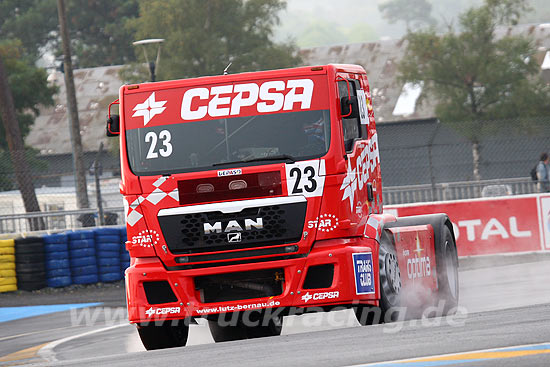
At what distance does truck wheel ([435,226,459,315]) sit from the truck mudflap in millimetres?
2164

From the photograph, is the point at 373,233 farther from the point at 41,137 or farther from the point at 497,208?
the point at 41,137

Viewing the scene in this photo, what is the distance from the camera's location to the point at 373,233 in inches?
387

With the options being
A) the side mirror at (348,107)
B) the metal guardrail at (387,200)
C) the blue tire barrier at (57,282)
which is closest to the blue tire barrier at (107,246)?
the blue tire barrier at (57,282)

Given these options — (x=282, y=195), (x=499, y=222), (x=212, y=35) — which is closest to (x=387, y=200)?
(x=499, y=222)

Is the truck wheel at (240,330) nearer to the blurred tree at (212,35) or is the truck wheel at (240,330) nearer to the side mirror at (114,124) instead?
the side mirror at (114,124)

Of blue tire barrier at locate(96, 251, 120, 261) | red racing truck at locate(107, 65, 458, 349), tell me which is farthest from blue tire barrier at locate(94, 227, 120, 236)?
red racing truck at locate(107, 65, 458, 349)

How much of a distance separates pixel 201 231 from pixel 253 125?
1101mm

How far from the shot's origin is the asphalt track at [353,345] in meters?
6.84

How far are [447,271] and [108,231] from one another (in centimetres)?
970

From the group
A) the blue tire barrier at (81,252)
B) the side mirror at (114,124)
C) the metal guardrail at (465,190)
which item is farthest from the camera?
the metal guardrail at (465,190)

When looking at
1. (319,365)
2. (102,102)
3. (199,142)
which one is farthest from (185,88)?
(102,102)

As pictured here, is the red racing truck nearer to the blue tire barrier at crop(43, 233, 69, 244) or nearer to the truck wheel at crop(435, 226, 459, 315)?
the truck wheel at crop(435, 226, 459, 315)

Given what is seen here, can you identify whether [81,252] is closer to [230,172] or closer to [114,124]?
[114,124]

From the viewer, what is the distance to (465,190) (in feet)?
85.0
